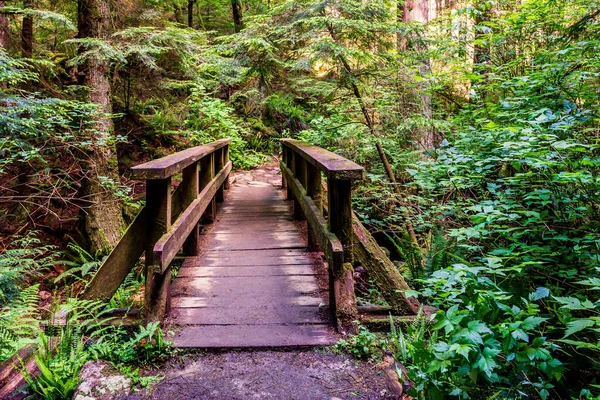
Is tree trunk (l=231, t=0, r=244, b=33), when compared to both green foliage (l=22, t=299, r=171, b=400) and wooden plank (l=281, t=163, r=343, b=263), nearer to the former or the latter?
wooden plank (l=281, t=163, r=343, b=263)

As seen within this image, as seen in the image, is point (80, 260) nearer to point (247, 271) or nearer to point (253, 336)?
point (247, 271)

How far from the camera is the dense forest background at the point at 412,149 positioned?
2064 mm

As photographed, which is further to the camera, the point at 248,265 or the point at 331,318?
the point at 248,265

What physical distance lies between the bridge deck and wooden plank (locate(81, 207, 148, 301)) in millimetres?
515

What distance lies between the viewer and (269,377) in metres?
2.29

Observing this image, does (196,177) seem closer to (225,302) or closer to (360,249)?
(225,302)

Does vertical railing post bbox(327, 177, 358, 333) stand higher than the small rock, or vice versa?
vertical railing post bbox(327, 177, 358, 333)

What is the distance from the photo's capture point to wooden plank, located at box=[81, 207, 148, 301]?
9.48ft

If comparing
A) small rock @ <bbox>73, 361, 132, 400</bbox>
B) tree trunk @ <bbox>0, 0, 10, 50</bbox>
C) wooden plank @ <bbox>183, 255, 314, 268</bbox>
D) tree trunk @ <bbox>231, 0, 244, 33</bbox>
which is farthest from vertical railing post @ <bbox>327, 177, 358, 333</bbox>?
tree trunk @ <bbox>231, 0, 244, 33</bbox>

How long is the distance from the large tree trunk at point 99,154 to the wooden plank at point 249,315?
478 centimetres

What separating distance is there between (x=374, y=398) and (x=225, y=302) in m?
1.56

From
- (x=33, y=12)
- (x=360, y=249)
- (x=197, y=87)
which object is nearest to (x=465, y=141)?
(x=360, y=249)

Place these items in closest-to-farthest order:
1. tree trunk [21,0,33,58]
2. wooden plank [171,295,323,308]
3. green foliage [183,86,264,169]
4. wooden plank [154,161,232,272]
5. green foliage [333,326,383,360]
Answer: green foliage [333,326,383,360] < wooden plank [154,161,232,272] < wooden plank [171,295,323,308] < tree trunk [21,0,33,58] < green foliage [183,86,264,169]

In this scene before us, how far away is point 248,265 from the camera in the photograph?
3.93m
